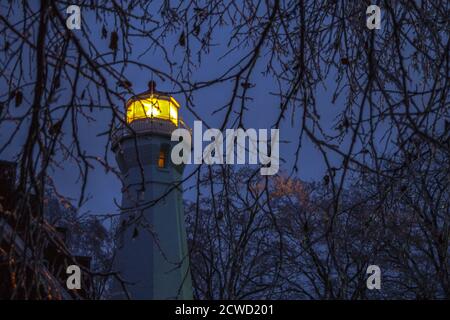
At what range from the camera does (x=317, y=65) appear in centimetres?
335

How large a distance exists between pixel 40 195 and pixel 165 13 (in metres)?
1.61

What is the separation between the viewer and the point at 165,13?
338cm

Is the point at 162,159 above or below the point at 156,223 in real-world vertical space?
above

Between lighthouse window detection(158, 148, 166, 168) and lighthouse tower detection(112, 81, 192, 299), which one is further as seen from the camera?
lighthouse window detection(158, 148, 166, 168)

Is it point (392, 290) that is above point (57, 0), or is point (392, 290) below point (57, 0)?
above

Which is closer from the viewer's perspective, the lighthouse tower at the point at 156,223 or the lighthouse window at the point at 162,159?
the lighthouse tower at the point at 156,223

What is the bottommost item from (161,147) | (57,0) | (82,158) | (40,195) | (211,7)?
(40,195)

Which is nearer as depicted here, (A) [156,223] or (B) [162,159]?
(A) [156,223]

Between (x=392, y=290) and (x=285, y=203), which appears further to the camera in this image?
(x=285, y=203)
